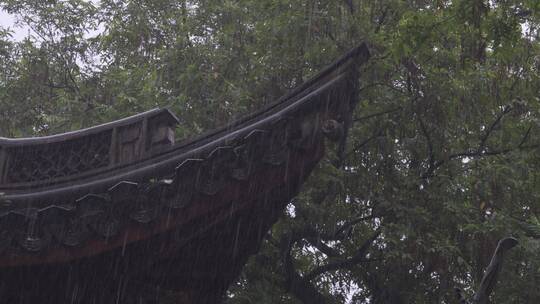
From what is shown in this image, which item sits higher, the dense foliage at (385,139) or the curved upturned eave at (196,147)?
the dense foliage at (385,139)

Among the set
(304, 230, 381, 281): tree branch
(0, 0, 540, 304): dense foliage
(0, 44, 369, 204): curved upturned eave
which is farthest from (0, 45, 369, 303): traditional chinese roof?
(304, 230, 381, 281): tree branch

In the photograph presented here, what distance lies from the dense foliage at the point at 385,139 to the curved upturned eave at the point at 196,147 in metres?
3.98

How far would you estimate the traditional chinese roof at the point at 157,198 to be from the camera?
13.9 ft

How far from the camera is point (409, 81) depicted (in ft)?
29.2

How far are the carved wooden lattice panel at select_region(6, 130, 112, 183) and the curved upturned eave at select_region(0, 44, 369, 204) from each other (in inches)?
8.0

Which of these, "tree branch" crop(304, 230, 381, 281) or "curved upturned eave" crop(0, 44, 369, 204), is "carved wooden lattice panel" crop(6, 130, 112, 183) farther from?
"tree branch" crop(304, 230, 381, 281)

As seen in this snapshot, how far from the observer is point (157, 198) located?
4.29 m

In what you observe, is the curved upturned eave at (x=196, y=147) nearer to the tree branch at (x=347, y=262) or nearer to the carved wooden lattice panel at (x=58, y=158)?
the carved wooden lattice panel at (x=58, y=158)

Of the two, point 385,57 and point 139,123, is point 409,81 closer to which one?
point 385,57

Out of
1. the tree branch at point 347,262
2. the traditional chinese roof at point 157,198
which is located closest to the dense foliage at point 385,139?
the tree branch at point 347,262

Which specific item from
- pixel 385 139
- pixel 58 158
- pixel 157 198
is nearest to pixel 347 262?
pixel 385 139

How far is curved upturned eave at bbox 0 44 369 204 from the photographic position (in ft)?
13.9

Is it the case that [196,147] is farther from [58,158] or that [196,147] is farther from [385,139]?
[385,139]

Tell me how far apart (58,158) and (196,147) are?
0.94 metres
